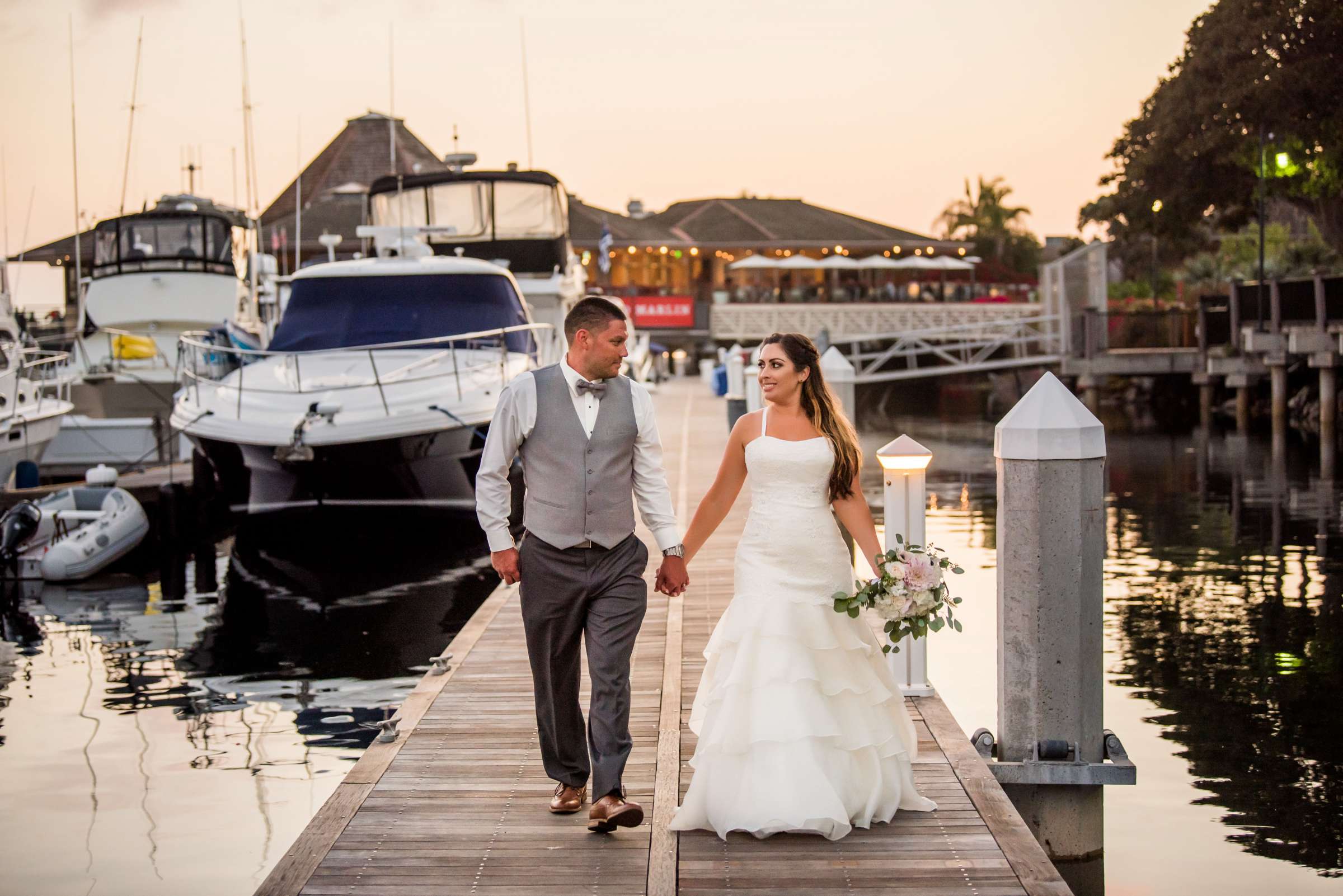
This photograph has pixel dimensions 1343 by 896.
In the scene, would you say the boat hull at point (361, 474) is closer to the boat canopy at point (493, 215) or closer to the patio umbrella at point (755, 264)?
the boat canopy at point (493, 215)

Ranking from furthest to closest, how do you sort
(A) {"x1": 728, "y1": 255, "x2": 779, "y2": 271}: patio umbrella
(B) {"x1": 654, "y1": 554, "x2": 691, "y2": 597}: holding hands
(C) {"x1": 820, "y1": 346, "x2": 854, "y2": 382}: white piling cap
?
(A) {"x1": 728, "y1": 255, "x2": 779, "y2": 271}: patio umbrella < (C) {"x1": 820, "y1": 346, "x2": 854, "y2": 382}: white piling cap < (B) {"x1": 654, "y1": 554, "x2": 691, "y2": 597}: holding hands

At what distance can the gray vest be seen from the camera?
5211mm

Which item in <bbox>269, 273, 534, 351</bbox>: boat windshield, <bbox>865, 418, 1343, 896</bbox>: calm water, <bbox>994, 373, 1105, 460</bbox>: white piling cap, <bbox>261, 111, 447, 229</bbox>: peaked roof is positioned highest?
<bbox>261, 111, 447, 229</bbox>: peaked roof

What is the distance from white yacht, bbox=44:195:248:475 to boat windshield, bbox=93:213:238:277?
0.6 inches

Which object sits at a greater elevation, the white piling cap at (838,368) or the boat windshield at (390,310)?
the boat windshield at (390,310)

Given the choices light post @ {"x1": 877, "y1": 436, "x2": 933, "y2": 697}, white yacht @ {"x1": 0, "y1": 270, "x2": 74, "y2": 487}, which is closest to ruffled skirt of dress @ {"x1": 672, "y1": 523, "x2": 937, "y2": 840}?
light post @ {"x1": 877, "y1": 436, "x2": 933, "y2": 697}

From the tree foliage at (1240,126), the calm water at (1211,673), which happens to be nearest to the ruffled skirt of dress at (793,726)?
the calm water at (1211,673)

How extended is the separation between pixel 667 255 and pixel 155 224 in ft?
99.8

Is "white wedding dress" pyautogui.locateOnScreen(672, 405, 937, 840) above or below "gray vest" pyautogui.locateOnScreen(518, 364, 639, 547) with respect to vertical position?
below

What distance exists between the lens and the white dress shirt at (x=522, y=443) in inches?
207

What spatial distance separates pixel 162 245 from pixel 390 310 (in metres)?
14.4

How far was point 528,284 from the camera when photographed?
2412 cm

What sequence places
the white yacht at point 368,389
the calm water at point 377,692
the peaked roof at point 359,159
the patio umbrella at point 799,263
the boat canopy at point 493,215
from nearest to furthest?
the calm water at point 377,692
the white yacht at point 368,389
the boat canopy at point 493,215
the patio umbrella at point 799,263
the peaked roof at point 359,159

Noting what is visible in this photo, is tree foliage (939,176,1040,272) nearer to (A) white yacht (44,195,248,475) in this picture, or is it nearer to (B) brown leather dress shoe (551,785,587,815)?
(A) white yacht (44,195,248,475)
